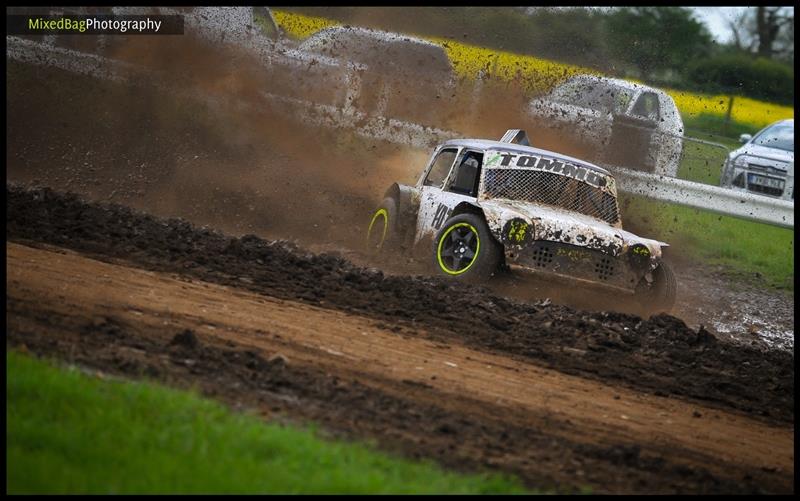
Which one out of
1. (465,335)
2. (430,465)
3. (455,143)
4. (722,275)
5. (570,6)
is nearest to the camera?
(430,465)

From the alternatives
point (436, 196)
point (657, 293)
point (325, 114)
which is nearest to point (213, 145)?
point (325, 114)

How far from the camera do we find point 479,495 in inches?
201

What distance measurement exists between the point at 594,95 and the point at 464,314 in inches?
395

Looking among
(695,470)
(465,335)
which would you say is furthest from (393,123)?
(695,470)

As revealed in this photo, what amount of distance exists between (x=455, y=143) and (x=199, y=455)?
8.17 metres

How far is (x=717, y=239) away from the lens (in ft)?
58.6

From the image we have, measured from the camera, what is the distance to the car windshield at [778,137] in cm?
1834

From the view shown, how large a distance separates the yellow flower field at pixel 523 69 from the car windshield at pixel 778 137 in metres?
1.41

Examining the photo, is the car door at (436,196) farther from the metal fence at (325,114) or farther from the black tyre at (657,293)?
the metal fence at (325,114)

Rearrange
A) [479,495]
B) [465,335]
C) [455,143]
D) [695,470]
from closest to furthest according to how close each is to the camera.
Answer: [479,495] < [695,470] < [465,335] < [455,143]

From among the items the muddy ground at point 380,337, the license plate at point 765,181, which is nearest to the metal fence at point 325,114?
the license plate at point 765,181

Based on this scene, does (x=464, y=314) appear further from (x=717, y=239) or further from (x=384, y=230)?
(x=717, y=239)

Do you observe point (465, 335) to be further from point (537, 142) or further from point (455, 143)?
point (537, 142)

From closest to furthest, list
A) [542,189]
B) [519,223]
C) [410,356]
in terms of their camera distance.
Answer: [410,356]
[519,223]
[542,189]
